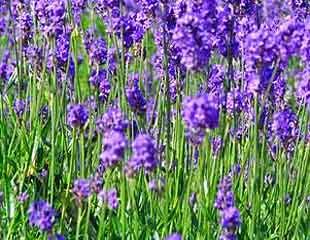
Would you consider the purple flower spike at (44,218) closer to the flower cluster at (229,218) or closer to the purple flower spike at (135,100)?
the flower cluster at (229,218)

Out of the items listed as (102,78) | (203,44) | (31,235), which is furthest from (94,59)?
(203,44)

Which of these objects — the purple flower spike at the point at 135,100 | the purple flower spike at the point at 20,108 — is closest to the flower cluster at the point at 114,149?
the purple flower spike at the point at 135,100

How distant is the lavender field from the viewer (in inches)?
116

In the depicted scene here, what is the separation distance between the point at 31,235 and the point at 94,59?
910 mm

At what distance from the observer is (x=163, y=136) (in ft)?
13.7

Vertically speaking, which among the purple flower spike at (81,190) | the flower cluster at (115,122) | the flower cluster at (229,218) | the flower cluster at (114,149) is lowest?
the flower cluster at (229,218)

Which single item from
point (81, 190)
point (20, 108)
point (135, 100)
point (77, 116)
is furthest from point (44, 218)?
point (20, 108)

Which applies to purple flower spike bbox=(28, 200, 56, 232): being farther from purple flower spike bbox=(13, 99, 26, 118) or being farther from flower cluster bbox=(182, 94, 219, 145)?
purple flower spike bbox=(13, 99, 26, 118)

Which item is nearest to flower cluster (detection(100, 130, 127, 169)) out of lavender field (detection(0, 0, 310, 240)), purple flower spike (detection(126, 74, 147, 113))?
lavender field (detection(0, 0, 310, 240))

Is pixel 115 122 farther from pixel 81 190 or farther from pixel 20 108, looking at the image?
pixel 20 108

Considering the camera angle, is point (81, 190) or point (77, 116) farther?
point (77, 116)

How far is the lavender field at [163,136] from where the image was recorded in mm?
2938

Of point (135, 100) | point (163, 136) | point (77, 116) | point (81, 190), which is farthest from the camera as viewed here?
point (163, 136)

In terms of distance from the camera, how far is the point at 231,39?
379 centimetres
